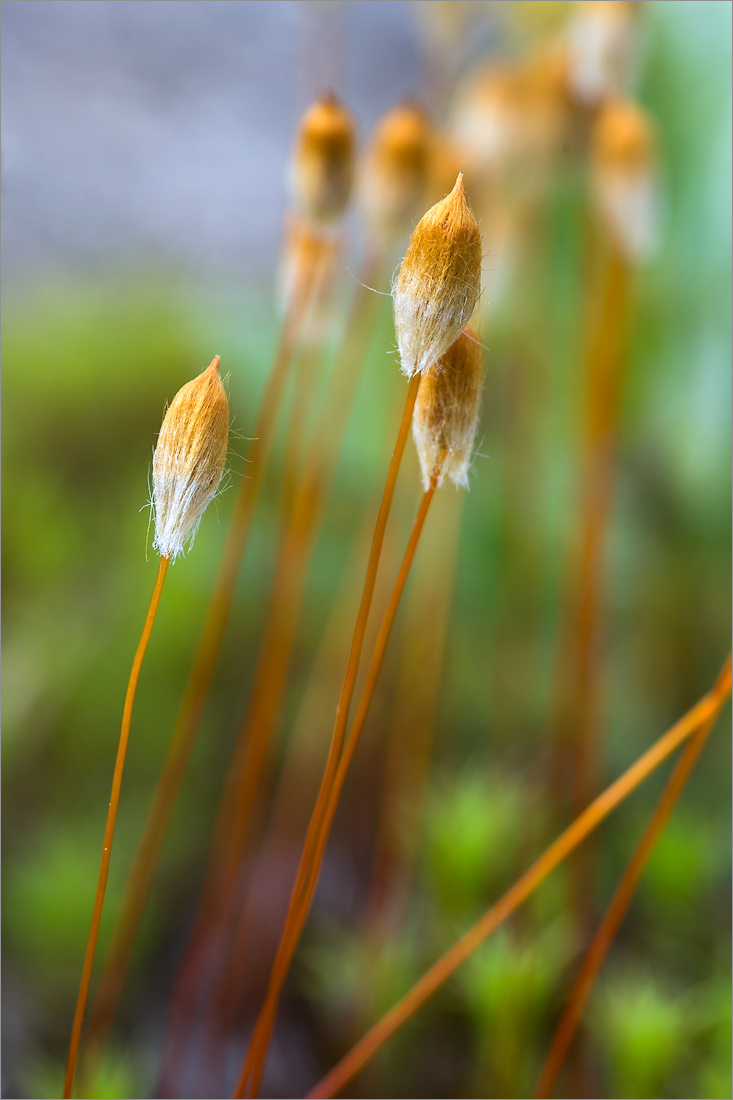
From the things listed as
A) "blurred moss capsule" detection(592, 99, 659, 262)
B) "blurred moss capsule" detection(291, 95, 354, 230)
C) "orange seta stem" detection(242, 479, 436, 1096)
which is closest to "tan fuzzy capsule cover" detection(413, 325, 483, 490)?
"orange seta stem" detection(242, 479, 436, 1096)

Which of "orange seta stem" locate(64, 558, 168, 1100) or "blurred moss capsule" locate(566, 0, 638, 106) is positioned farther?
A: "blurred moss capsule" locate(566, 0, 638, 106)

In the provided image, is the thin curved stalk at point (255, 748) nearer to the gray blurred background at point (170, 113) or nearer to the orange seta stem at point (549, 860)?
the orange seta stem at point (549, 860)

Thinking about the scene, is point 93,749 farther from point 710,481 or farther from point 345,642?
point 710,481

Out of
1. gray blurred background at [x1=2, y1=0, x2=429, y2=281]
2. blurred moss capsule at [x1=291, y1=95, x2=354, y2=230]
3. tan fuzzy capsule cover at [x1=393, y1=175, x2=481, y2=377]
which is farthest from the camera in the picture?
gray blurred background at [x1=2, y1=0, x2=429, y2=281]

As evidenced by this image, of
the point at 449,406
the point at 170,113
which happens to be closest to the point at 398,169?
the point at 449,406

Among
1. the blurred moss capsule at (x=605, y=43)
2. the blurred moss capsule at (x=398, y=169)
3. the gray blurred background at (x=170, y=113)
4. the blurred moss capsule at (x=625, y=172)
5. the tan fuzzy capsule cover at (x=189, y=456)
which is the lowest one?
the tan fuzzy capsule cover at (x=189, y=456)

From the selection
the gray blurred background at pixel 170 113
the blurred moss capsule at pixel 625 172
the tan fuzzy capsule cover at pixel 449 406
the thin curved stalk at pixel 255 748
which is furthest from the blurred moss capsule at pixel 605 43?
the gray blurred background at pixel 170 113

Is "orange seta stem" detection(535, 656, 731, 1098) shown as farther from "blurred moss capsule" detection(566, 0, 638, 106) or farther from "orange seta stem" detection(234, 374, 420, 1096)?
"blurred moss capsule" detection(566, 0, 638, 106)

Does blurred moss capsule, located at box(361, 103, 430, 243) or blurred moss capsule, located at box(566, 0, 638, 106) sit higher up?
blurred moss capsule, located at box(566, 0, 638, 106)
